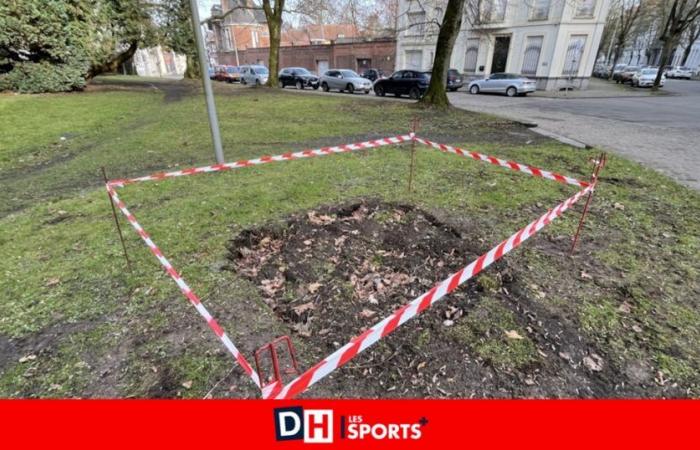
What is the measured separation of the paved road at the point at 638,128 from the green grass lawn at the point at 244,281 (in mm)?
1172

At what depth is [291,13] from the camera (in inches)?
991

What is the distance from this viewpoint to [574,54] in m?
27.8

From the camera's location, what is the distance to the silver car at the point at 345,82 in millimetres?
25188

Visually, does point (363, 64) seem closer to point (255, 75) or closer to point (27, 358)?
point (255, 75)

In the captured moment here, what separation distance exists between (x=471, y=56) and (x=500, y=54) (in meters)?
2.51

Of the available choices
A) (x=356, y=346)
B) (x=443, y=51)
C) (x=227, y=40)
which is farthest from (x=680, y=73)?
(x=227, y=40)

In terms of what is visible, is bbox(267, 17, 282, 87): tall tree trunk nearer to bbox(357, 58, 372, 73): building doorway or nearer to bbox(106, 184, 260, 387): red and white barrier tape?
bbox(357, 58, 372, 73): building doorway

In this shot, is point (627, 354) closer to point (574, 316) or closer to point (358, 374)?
point (574, 316)

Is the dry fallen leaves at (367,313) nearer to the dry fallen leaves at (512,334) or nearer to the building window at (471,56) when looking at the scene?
the dry fallen leaves at (512,334)

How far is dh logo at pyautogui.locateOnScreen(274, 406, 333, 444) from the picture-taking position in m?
1.84

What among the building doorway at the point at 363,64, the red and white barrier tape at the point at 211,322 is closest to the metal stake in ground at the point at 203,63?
the red and white barrier tape at the point at 211,322

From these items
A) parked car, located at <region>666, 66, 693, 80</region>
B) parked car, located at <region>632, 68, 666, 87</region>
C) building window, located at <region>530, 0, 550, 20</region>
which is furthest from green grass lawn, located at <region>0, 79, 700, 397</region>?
parked car, located at <region>666, 66, 693, 80</region>

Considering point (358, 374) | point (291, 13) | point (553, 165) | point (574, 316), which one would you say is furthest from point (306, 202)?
point (291, 13)

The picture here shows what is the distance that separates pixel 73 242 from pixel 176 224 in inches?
46.3
